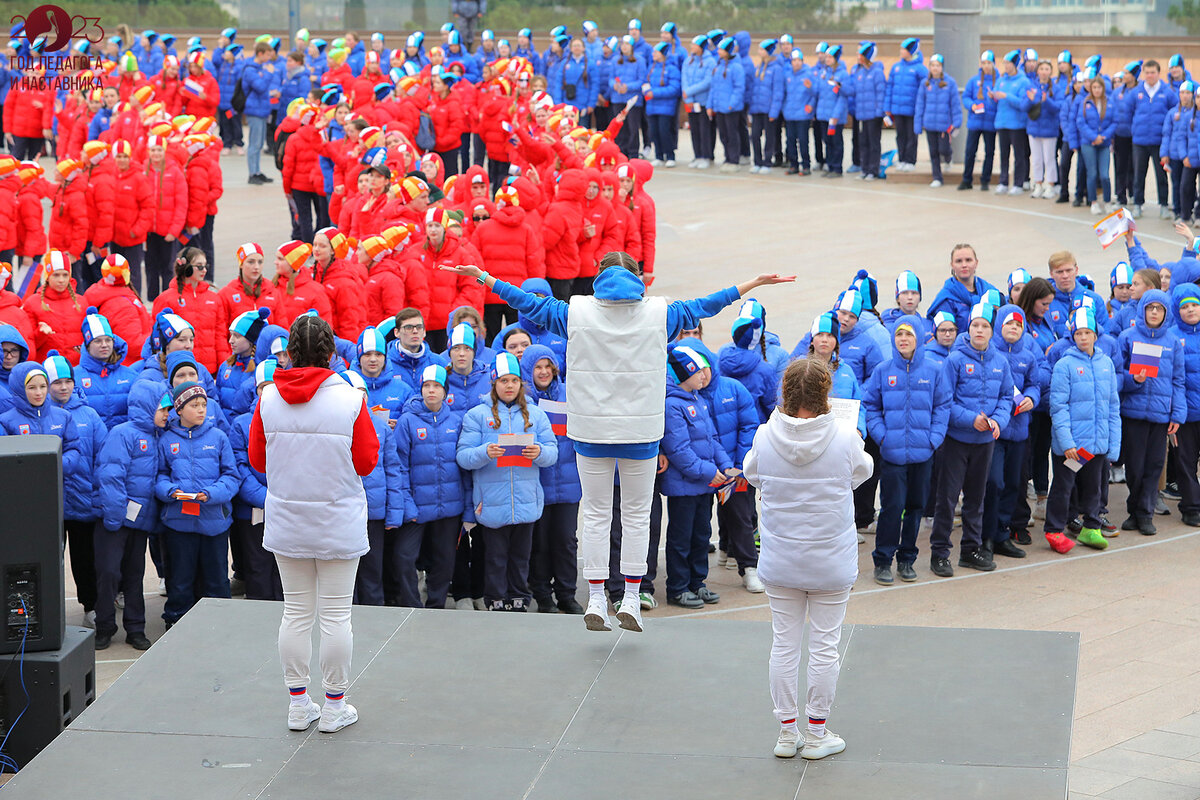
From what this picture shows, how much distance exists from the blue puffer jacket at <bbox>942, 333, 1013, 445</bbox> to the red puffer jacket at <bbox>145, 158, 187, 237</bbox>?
9.58 metres

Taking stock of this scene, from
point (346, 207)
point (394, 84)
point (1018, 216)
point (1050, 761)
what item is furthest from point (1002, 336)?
point (394, 84)

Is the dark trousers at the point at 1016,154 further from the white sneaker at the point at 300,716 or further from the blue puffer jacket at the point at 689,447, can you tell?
the white sneaker at the point at 300,716

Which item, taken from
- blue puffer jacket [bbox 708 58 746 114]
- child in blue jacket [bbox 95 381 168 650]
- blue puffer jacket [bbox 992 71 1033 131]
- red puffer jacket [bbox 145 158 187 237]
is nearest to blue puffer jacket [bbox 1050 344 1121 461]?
child in blue jacket [bbox 95 381 168 650]

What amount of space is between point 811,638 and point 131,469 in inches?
186

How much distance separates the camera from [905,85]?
24469 millimetres

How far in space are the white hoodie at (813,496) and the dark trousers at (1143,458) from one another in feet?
19.3

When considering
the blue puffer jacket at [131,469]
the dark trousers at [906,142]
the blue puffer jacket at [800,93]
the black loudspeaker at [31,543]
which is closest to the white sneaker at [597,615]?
the black loudspeaker at [31,543]

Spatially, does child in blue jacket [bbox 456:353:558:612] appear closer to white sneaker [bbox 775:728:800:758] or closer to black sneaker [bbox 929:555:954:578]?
black sneaker [bbox 929:555:954:578]

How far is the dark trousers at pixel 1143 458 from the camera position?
11.3m

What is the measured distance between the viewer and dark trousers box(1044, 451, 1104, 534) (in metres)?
11.0

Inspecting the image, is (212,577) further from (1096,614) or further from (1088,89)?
(1088,89)

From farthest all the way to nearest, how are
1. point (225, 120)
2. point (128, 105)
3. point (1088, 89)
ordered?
point (225, 120) → point (1088, 89) → point (128, 105)

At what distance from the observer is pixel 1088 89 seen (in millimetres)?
21578

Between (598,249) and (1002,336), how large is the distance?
6.12m
